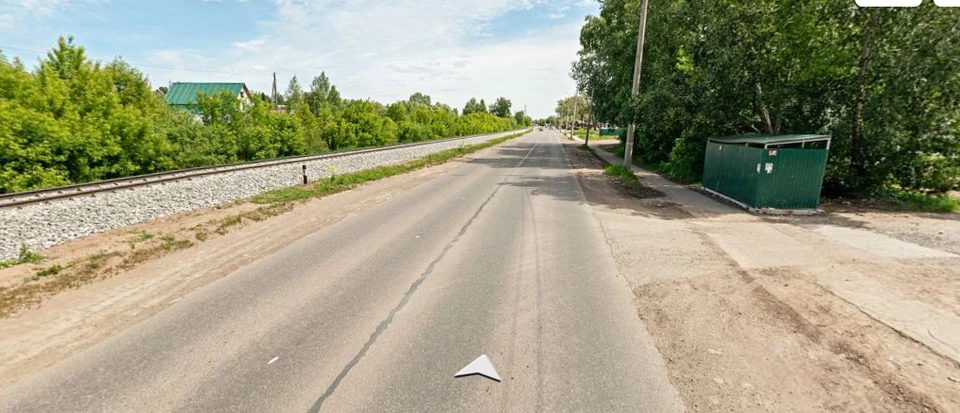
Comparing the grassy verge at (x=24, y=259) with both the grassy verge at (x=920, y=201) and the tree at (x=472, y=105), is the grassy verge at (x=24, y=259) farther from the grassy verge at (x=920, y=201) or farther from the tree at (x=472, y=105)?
the tree at (x=472, y=105)

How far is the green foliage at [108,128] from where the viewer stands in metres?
11.7

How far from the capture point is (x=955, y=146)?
11.6 m

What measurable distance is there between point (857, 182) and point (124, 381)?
18220 millimetres

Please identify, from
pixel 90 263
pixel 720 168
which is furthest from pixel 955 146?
pixel 90 263

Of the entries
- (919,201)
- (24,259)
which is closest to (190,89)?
(24,259)

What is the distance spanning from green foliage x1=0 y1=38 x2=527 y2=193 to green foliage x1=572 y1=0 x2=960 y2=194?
21.6 m

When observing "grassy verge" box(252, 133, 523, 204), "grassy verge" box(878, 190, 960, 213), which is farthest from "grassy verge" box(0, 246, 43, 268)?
"grassy verge" box(878, 190, 960, 213)

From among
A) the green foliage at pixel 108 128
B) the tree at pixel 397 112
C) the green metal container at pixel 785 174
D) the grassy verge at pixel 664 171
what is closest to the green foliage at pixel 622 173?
the grassy verge at pixel 664 171

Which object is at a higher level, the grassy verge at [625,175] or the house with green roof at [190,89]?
the house with green roof at [190,89]

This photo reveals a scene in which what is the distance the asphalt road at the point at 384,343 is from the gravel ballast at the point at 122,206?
5.01 metres

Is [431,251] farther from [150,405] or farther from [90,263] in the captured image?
[90,263]

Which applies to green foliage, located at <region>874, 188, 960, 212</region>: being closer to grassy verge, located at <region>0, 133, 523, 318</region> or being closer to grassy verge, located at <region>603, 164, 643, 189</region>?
grassy verge, located at <region>603, 164, 643, 189</region>

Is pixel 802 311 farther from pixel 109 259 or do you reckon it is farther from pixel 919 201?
pixel 919 201

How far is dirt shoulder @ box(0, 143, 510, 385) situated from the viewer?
439 cm
